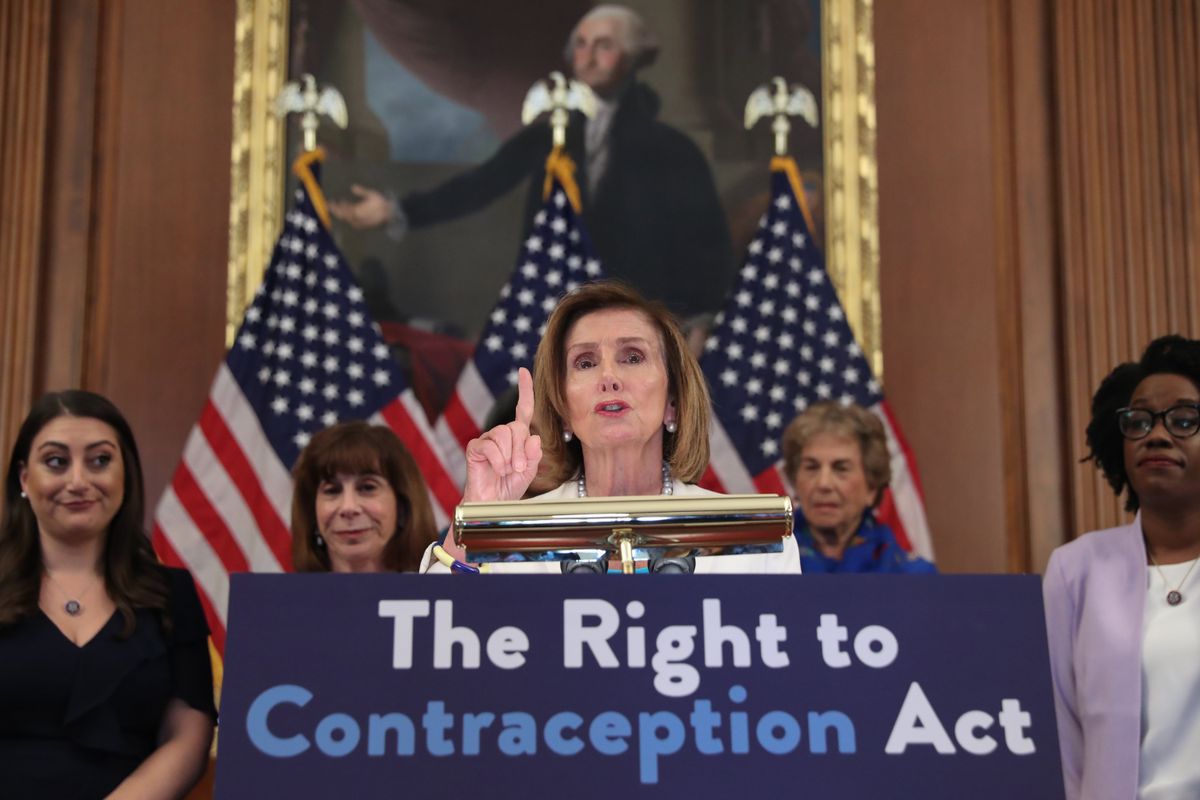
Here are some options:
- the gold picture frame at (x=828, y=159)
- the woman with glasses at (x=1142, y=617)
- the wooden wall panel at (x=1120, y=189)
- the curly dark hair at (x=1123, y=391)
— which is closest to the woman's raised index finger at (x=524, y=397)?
the woman with glasses at (x=1142, y=617)

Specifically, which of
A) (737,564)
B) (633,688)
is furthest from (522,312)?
(633,688)

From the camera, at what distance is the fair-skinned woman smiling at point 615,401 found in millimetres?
2584

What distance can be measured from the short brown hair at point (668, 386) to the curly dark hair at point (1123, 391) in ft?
4.94

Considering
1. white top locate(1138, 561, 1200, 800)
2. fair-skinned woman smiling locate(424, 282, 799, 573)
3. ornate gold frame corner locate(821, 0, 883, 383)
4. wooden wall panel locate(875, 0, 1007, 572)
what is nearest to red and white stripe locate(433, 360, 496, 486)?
ornate gold frame corner locate(821, 0, 883, 383)

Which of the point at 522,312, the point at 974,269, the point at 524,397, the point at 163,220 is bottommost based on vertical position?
the point at 524,397

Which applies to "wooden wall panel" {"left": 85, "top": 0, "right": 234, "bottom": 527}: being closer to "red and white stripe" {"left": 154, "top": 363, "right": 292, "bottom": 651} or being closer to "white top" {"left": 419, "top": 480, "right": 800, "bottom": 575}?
"red and white stripe" {"left": 154, "top": 363, "right": 292, "bottom": 651}

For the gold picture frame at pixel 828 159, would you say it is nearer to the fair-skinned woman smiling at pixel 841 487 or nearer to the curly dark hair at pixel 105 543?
the fair-skinned woman smiling at pixel 841 487

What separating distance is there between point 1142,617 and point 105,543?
251 cm

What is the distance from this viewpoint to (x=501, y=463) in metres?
2.21

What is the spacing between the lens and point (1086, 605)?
11.0ft

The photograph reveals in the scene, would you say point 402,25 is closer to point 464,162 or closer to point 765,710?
point 464,162

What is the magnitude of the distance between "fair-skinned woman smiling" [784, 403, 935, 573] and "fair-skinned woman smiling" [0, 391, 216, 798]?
1758 mm

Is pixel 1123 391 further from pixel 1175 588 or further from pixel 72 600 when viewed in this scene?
pixel 72 600

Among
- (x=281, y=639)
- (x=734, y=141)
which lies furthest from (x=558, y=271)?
(x=281, y=639)
